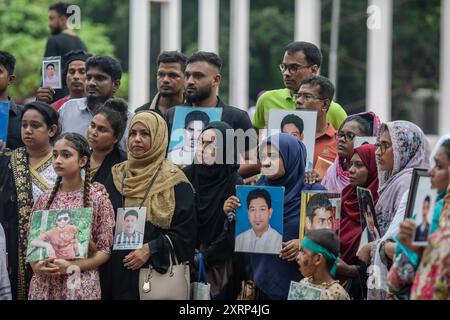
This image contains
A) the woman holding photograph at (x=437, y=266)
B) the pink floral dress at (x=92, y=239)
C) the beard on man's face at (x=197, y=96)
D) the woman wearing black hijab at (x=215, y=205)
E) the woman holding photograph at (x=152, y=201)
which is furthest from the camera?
the beard on man's face at (x=197, y=96)

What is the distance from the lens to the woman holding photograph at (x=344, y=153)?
8555 mm

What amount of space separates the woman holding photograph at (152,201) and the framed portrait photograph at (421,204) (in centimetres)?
177

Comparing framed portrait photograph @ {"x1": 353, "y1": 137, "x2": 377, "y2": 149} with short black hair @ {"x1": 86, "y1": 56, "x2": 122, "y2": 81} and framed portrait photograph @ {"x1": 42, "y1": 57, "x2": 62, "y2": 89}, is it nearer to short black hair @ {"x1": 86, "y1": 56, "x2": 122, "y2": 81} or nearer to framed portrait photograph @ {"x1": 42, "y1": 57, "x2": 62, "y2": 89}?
short black hair @ {"x1": 86, "y1": 56, "x2": 122, "y2": 81}

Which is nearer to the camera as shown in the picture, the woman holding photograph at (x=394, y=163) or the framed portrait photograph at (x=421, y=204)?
the framed portrait photograph at (x=421, y=204)

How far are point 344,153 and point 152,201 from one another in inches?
55.7

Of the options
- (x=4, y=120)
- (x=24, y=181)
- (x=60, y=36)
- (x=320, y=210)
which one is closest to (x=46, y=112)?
(x=4, y=120)

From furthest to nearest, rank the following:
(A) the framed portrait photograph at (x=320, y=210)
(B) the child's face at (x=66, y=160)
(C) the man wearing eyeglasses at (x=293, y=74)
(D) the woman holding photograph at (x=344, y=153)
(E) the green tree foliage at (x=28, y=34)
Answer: (E) the green tree foliage at (x=28, y=34) < (C) the man wearing eyeglasses at (x=293, y=74) < (D) the woman holding photograph at (x=344, y=153) < (B) the child's face at (x=66, y=160) < (A) the framed portrait photograph at (x=320, y=210)

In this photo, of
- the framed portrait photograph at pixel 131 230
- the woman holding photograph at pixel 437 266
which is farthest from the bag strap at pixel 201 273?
the woman holding photograph at pixel 437 266

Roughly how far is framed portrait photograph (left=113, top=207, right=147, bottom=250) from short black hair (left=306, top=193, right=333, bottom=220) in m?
1.06

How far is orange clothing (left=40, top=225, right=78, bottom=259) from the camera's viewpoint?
7746 mm

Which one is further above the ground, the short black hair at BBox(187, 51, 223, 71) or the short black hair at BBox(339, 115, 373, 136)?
the short black hair at BBox(187, 51, 223, 71)

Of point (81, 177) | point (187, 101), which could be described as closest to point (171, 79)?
point (187, 101)

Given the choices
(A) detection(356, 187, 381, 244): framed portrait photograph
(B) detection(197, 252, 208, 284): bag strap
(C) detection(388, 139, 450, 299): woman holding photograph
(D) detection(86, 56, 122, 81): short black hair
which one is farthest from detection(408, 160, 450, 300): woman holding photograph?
(D) detection(86, 56, 122, 81): short black hair

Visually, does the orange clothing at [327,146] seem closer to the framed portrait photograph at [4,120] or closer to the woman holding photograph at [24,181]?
the woman holding photograph at [24,181]
